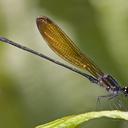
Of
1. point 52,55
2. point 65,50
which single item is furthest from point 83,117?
point 52,55

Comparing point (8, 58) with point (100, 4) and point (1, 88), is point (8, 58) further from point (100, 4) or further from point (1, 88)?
point (100, 4)

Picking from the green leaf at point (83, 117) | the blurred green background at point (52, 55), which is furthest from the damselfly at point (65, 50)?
the green leaf at point (83, 117)

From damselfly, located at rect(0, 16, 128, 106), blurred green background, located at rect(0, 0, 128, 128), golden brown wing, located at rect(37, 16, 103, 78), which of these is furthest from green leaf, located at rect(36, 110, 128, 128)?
blurred green background, located at rect(0, 0, 128, 128)

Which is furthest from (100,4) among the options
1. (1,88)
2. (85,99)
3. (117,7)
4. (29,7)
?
(1,88)

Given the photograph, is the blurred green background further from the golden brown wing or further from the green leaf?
the green leaf

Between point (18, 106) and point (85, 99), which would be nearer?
point (18, 106)
